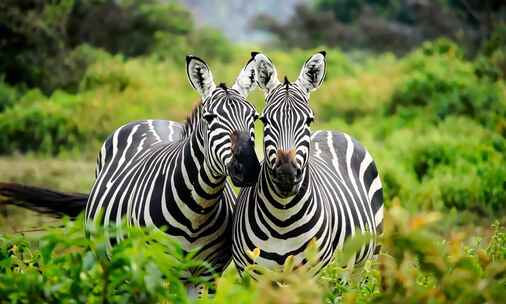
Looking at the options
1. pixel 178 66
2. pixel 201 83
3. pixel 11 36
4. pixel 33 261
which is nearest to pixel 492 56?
pixel 178 66

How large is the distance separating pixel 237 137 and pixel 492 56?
14126 mm

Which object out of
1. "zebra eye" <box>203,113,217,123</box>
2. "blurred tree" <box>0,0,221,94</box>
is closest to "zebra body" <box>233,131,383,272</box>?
"zebra eye" <box>203,113,217,123</box>

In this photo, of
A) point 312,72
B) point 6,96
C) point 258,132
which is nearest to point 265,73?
point 312,72

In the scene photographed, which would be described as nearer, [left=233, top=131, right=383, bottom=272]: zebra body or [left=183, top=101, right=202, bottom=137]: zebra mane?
[left=233, top=131, right=383, bottom=272]: zebra body

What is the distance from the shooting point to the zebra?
15.1 feet

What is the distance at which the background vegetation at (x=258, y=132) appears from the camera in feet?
8.83

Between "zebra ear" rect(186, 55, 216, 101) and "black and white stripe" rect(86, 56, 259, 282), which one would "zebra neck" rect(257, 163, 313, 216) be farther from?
"zebra ear" rect(186, 55, 216, 101)

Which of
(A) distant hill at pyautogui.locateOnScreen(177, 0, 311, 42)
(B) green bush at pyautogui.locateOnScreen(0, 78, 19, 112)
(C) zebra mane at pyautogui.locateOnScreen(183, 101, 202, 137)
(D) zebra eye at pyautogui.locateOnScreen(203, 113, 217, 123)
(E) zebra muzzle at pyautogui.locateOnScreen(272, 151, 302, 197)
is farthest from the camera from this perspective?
(A) distant hill at pyautogui.locateOnScreen(177, 0, 311, 42)

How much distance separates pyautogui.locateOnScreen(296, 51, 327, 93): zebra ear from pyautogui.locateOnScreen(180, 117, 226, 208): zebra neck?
619 mm

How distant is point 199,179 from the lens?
4.86 metres

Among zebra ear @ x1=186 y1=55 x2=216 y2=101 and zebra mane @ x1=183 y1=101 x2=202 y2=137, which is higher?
zebra ear @ x1=186 y1=55 x2=216 y2=101

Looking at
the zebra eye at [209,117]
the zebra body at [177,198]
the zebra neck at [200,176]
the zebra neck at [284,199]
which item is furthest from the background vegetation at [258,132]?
the zebra eye at [209,117]

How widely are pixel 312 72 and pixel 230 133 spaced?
27.9 inches

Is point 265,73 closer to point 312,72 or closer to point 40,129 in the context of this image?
point 312,72
